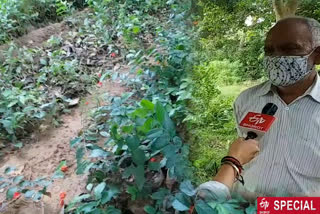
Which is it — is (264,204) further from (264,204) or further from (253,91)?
(253,91)

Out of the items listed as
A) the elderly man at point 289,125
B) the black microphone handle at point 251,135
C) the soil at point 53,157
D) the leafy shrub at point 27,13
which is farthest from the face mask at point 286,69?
the leafy shrub at point 27,13

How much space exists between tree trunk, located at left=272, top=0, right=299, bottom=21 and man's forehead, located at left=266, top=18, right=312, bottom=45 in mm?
33

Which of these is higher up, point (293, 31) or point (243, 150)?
point (293, 31)

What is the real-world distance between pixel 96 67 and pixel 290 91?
4.71ft

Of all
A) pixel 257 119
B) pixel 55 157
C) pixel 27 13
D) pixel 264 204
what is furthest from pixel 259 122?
pixel 27 13

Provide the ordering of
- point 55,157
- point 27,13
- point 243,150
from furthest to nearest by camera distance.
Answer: point 27,13, point 55,157, point 243,150

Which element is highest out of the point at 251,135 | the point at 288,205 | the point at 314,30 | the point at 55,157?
the point at 314,30

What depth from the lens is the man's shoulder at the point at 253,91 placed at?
25.2 inches

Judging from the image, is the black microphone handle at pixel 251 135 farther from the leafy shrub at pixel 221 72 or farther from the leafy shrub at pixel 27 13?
the leafy shrub at pixel 27 13

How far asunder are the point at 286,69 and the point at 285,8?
121mm

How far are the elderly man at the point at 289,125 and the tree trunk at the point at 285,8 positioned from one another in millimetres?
41

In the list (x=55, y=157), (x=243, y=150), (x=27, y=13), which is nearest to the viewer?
(x=243, y=150)

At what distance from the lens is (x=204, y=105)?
2.43 ft

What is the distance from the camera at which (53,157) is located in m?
1.55
